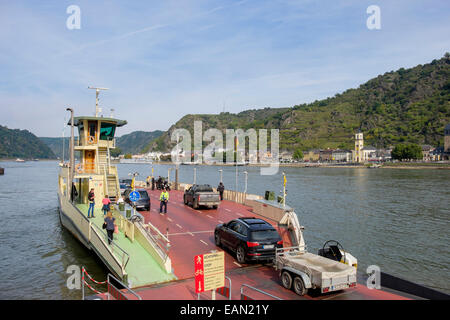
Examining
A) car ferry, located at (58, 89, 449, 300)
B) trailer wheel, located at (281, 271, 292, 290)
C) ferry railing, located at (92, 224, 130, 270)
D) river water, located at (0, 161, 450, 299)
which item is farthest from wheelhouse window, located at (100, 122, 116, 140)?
trailer wheel, located at (281, 271, 292, 290)

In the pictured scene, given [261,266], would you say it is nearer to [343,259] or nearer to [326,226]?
[343,259]

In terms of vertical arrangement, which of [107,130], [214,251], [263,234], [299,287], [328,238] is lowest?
[328,238]

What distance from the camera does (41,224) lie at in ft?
93.1

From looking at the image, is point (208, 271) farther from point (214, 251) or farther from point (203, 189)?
point (203, 189)

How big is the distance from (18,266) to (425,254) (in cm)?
2396

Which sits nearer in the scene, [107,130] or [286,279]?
[286,279]

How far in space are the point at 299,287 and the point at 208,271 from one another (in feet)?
10.1

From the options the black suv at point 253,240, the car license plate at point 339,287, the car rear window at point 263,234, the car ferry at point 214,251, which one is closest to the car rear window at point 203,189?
the car ferry at point 214,251

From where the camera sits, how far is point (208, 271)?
787cm

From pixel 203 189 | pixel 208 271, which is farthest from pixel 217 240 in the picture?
pixel 203 189

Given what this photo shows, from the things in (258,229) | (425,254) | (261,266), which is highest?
(258,229)

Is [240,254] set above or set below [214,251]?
below

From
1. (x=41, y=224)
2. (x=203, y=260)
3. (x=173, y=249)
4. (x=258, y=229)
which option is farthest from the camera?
(x=41, y=224)
